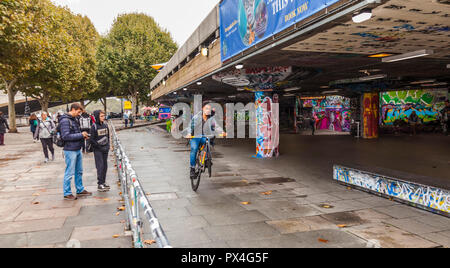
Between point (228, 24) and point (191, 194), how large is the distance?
16.4 feet

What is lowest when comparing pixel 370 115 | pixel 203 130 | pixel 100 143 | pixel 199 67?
pixel 100 143

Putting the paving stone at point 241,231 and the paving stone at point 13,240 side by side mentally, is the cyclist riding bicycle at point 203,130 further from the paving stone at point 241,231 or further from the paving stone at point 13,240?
the paving stone at point 13,240

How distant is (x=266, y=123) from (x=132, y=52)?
33.6m

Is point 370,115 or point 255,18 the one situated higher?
point 255,18

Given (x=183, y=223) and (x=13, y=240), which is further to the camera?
(x=183, y=223)

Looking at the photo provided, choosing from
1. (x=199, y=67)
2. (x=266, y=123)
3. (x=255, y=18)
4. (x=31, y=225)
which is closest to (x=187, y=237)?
(x=31, y=225)

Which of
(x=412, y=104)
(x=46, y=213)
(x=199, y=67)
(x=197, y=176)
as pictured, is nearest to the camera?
(x=46, y=213)

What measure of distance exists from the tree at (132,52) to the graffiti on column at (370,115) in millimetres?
29247

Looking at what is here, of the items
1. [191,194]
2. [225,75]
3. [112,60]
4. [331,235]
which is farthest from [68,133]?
[112,60]

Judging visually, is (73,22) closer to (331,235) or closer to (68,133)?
(68,133)

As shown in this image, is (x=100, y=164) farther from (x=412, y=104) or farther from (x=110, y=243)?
(x=412, y=104)

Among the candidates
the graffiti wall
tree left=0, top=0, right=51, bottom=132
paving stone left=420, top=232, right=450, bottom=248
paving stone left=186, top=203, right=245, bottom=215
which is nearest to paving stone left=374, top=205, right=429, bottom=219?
paving stone left=420, top=232, right=450, bottom=248

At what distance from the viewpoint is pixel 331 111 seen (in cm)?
2978

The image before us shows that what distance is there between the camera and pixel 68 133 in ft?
21.4
